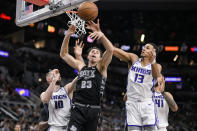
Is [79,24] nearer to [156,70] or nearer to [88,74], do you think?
[88,74]

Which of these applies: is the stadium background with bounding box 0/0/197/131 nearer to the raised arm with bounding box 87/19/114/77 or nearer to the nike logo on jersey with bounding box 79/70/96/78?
the nike logo on jersey with bounding box 79/70/96/78

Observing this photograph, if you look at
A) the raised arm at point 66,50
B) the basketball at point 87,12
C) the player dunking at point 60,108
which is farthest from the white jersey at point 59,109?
the basketball at point 87,12

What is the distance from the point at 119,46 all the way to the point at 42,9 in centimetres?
1357

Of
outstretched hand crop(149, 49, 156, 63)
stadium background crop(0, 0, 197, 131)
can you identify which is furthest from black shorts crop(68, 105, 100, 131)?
stadium background crop(0, 0, 197, 131)

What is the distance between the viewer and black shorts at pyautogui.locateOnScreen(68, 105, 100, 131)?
4.57m

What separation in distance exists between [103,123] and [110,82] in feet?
25.9

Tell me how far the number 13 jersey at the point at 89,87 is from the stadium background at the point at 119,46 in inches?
477

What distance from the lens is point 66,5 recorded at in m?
5.98

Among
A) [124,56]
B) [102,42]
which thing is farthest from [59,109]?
[102,42]

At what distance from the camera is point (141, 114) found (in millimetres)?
4699

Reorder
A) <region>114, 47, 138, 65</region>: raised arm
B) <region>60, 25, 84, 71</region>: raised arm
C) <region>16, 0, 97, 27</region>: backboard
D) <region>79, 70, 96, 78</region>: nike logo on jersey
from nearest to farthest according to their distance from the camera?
<region>79, 70, 96, 78</region>: nike logo on jersey → <region>114, 47, 138, 65</region>: raised arm → <region>60, 25, 84, 71</region>: raised arm → <region>16, 0, 97, 27</region>: backboard

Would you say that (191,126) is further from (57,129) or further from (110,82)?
(57,129)

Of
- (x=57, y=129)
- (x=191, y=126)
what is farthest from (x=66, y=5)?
(x=191, y=126)

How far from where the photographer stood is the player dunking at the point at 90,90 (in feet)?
15.0
